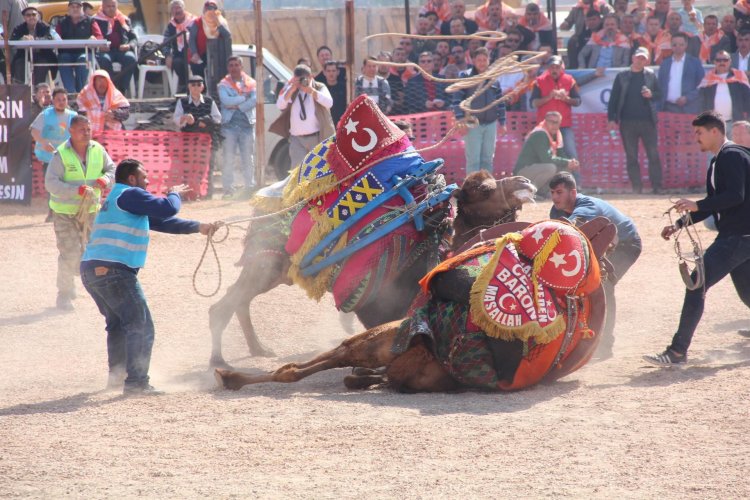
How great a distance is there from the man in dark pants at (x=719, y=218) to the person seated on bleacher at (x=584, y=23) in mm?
9851

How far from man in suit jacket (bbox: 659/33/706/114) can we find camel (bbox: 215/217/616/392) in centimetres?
978

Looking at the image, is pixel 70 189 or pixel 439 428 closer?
pixel 439 428

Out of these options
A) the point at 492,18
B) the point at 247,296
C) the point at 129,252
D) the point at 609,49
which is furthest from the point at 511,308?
the point at 492,18

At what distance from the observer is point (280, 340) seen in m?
7.97

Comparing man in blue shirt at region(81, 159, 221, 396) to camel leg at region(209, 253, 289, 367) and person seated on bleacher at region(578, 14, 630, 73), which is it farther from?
person seated on bleacher at region(578, 14, 630, 73)

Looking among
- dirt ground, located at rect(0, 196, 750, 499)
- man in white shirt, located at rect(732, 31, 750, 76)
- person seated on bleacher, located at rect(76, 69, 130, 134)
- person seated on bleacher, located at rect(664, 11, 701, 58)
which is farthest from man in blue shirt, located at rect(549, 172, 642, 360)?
person seated on bleacher, located at rect(664, 11, 701, 58)

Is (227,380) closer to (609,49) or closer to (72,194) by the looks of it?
(72,194)

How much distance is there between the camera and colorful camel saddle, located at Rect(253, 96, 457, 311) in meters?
6.38

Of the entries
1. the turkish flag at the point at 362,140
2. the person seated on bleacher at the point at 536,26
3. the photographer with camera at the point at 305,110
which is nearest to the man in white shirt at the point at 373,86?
the photographer with camera at the point at 305,110

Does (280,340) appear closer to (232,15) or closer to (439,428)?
(439,428)

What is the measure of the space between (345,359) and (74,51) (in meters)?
10.8

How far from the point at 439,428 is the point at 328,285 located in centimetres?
167

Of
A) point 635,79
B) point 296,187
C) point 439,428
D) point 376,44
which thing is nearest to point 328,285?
point 296,187

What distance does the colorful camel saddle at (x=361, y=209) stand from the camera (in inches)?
251
